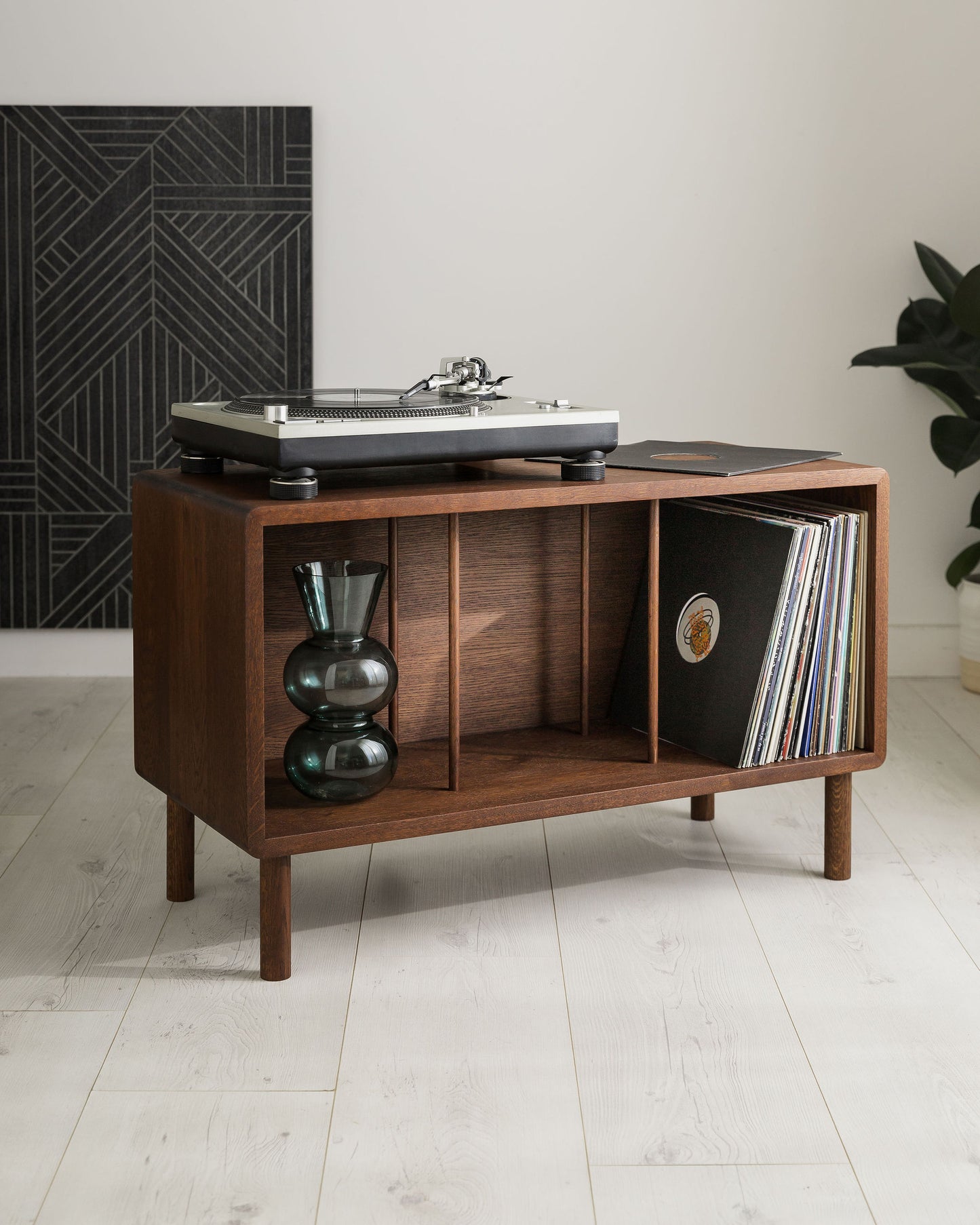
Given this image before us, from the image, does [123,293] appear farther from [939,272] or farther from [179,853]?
[939,272]

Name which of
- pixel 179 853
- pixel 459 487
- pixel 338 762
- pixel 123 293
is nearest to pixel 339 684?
pixel 338 762

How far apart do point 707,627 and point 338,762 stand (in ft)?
1.91

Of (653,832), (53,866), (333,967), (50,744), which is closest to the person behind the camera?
(333,967)

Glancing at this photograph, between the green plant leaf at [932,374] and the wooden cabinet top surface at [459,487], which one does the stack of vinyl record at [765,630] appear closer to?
the wooden cabinet top surface at [459,487]

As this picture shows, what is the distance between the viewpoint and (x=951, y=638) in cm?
329

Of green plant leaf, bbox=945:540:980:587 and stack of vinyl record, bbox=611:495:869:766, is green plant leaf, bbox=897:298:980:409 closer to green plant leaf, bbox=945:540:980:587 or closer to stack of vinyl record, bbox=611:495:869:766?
green plant leaf, bbox=945:540:980:587

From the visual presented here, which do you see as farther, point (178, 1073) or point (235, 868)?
point (235, 868)

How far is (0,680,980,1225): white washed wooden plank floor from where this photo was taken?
3.99 ft

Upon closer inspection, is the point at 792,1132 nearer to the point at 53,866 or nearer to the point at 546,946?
the point at 546,946

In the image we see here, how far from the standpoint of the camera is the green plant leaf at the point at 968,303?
2.83 m

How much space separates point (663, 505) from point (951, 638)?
1.60 m

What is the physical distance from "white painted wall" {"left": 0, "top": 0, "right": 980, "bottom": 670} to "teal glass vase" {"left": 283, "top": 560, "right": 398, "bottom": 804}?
1619 mm

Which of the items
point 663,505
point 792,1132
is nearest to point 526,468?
point 663,505

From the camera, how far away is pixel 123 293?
3055 millimetres
